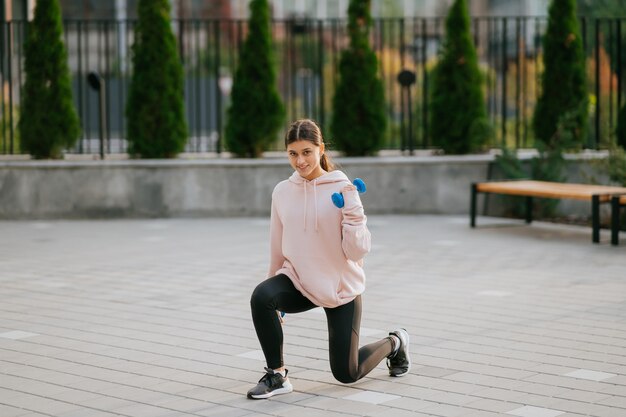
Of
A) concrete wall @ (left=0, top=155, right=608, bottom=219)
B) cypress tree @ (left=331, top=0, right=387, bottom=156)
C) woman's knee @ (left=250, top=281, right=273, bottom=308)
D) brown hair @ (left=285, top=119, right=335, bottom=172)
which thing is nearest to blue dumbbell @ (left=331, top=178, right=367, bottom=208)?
brown hair @ (left=285, top=119, right=335, bottom=172)

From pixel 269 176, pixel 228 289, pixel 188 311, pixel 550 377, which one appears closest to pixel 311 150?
pixel 550 377

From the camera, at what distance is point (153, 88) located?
1566cm

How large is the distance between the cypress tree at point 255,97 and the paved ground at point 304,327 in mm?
2658

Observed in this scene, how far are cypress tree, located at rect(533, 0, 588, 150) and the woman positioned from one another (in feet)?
33.7

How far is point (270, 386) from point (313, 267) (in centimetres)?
68

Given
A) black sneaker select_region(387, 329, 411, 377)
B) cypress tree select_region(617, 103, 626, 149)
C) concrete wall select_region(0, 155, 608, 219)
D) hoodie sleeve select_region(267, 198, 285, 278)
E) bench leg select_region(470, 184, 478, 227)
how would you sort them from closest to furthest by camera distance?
hoodie sleeve select_region(267, 198, 285, 278) < black sneaker select_region(387, 329, 411, 377) < bench leg select_region(470, 184, 478, 227) < concrete wall select_region(0, 155, 608, 219) < cypress tree select_region(617, 103, 626, 149)

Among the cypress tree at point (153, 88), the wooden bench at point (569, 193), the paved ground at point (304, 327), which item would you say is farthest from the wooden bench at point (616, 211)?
the cypress tree at point (153, 88)

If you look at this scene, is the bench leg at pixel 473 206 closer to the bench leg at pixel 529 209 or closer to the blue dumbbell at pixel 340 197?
the bench leg at pixel 529 209

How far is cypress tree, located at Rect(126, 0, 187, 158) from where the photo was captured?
51.2 feet

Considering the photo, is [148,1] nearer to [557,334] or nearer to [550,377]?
[557,334]

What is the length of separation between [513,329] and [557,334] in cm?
33

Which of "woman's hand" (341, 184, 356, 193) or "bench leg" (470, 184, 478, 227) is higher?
"woman's hand" (341, 184, 356, 193)

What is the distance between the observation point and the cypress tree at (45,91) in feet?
50.6

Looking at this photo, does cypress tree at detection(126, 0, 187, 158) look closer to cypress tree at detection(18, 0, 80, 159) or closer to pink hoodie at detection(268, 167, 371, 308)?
cypress tree at detection(18, 0, 80, 159)
